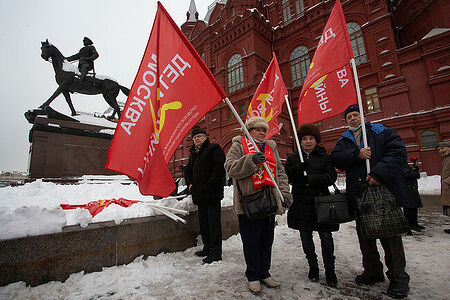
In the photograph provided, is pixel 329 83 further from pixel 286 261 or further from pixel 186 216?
pixel 186 216

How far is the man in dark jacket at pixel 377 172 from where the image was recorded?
1959 millimetres

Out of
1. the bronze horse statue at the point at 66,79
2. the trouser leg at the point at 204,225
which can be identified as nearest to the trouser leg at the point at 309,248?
the trouser leg at the point at 204,225

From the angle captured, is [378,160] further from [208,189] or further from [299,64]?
[299,64]

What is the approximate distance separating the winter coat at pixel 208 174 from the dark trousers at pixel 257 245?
73 cm

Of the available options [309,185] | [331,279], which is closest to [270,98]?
[309,185]

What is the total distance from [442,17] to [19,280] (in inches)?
868

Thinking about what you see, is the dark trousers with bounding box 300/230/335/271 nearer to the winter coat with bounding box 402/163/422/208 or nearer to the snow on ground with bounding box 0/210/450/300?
the snow on ground with bounding box 0/210/450/300

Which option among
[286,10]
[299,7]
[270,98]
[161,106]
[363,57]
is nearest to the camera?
[161,106]

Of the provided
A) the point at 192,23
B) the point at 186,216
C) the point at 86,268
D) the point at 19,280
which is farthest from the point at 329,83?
the point at 192,23

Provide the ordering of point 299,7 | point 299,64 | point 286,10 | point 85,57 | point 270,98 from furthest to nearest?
1. point 286,10
2. point 299,7
3. point 299,64
4. point 85,57
5. point 270,98

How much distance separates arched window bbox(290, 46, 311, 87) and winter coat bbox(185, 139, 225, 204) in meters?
17.7

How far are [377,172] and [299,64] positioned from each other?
19449mm

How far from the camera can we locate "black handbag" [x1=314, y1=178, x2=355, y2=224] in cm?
208

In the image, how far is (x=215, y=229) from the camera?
2883mm
